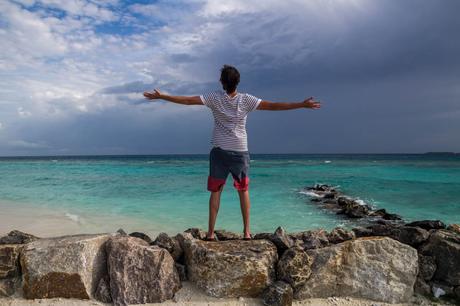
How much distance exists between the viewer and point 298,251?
4.39 m

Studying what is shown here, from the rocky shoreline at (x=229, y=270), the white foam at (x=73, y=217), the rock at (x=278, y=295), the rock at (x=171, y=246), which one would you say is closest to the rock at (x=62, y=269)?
the rocky shoreline at (x=229, y=270)

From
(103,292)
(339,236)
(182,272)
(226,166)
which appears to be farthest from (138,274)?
(339,236)

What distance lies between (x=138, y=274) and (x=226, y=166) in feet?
5.50

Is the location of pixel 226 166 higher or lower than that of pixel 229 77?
lower

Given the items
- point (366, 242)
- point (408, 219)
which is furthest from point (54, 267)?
point (408, 219)

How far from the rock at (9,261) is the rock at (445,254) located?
4881 mm

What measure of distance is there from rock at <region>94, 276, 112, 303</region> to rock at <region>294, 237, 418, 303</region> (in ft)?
6.78

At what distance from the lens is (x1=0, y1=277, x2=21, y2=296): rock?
425cm

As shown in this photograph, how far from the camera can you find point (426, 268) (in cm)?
455

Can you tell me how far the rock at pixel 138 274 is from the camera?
4117 millimetres

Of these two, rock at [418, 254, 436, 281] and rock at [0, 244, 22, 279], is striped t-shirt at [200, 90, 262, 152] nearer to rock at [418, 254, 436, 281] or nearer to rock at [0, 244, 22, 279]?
rock at [418, 254, 436, 281]

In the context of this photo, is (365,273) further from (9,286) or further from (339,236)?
(9,286)

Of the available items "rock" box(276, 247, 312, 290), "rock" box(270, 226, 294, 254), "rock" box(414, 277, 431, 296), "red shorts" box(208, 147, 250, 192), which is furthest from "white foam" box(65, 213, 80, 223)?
"rock" box(414, 277, 431, 296)

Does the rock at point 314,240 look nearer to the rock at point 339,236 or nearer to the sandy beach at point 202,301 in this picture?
the rock at point 339,236
